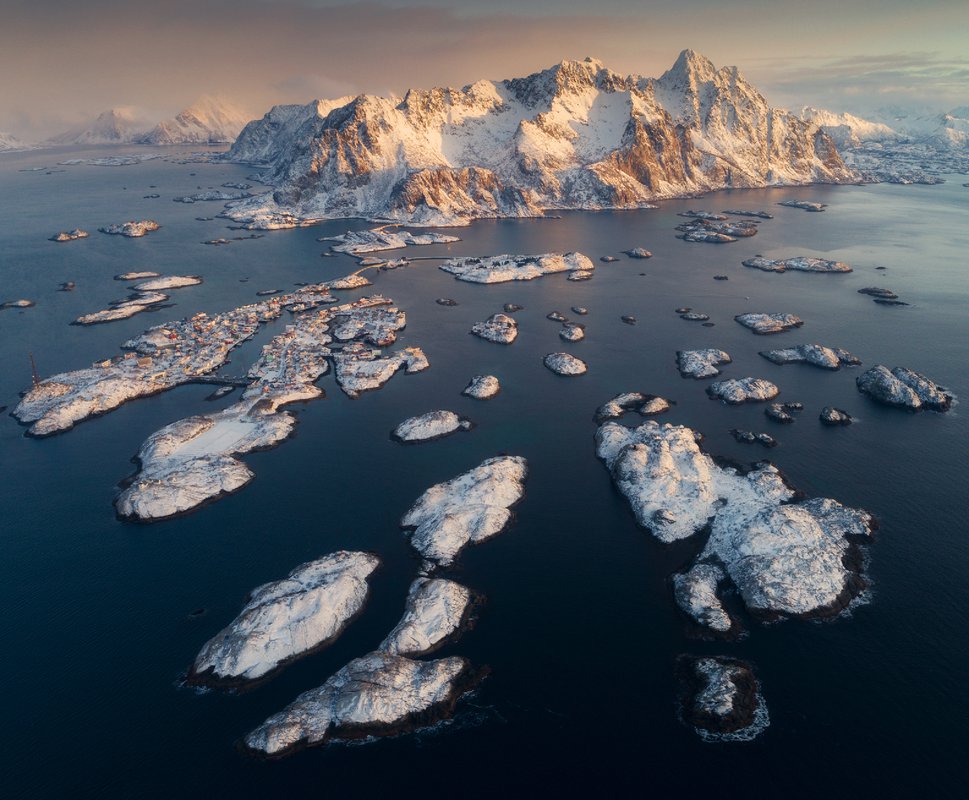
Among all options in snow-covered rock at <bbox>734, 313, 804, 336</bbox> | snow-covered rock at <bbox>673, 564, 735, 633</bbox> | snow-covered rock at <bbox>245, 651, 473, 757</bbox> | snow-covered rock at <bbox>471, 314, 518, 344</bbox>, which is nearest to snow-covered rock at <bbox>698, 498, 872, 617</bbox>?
snow-covered rock at <bbox>673, 564, 735, 633</bbox>

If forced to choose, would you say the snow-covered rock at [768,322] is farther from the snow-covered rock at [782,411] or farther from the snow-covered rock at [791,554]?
the snow-covered rock at [791,554]

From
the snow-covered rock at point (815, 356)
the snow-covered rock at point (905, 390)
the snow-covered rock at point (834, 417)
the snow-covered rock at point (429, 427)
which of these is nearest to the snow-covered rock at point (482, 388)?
the snow-covered rock at point (429, 427)

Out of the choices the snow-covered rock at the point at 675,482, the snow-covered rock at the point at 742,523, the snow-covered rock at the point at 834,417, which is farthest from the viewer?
the snow-covered rock at the point at 834,417

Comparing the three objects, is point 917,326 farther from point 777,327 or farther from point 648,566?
point 648,566

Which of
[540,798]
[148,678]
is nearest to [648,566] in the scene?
[540,798]

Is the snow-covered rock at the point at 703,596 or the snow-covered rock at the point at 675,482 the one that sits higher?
the snow-covered rock at the point at 675,482

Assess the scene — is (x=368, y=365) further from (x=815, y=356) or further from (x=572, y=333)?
(x=815, y=356)

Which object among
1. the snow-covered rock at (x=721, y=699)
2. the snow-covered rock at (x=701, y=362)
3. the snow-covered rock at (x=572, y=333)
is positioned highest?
the snow-covered rock at (x=572, y=333)

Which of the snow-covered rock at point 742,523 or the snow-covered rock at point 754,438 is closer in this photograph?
the snow-covered rock at point 742,523

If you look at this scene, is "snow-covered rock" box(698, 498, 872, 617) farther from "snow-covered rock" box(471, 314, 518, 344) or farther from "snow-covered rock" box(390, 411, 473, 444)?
"snow-covered rock" box(471, 314, 518, 344)
